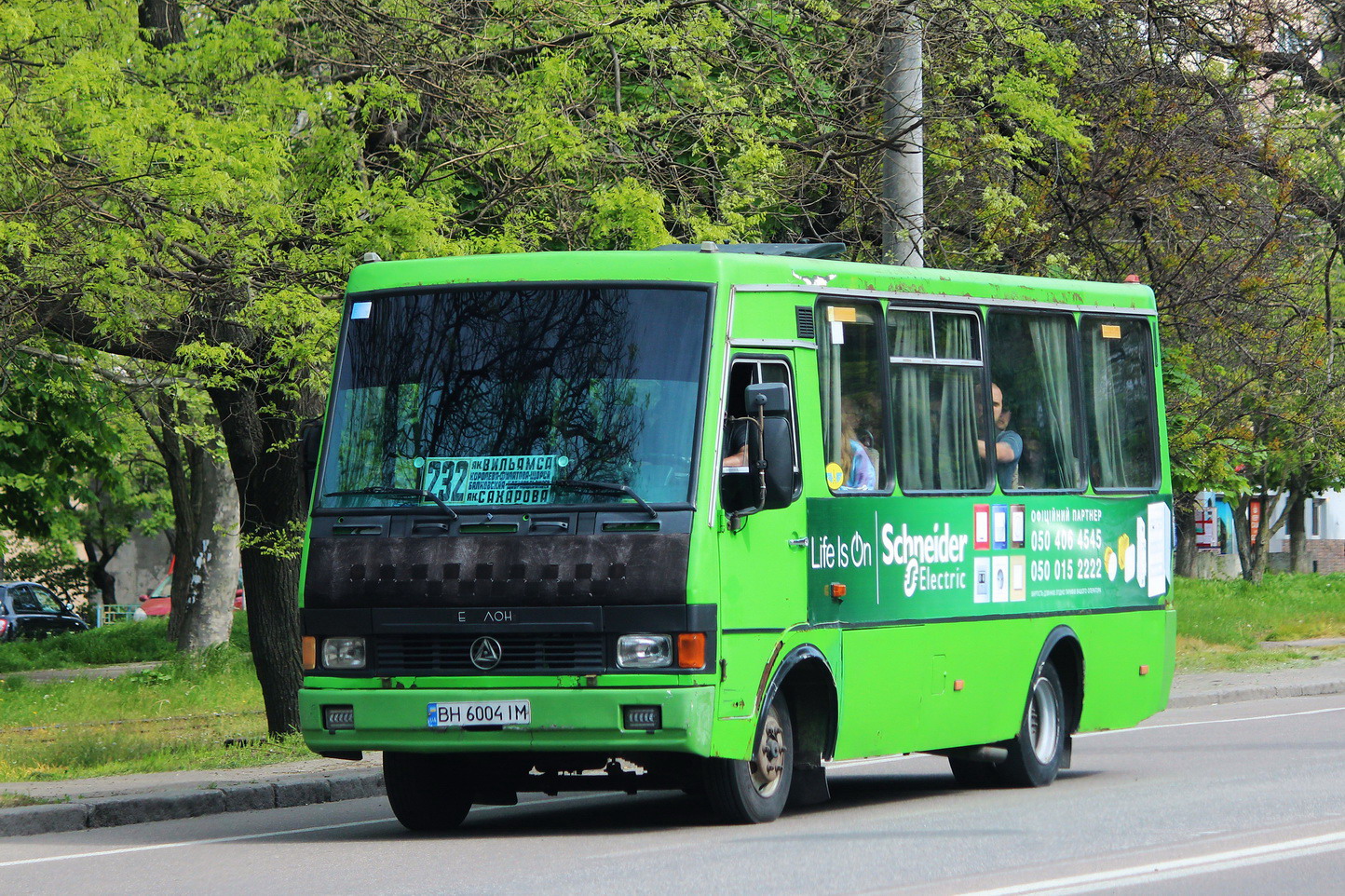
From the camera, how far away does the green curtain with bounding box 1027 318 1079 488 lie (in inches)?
510

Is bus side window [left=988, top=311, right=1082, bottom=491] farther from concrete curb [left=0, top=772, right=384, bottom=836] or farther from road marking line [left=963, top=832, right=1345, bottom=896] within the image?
concrete curb [left=0, top=772, right=384, bottom=836]

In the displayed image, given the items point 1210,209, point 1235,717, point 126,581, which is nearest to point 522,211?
point 1235,717

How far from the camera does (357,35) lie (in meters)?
16.3

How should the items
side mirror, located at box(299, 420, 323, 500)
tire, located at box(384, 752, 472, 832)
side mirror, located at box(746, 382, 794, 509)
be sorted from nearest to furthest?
side mirror, located at box(746, 382, 794, 509)
tire, located at box(384, 752, 472, 832)
side mirror, located at box(299, 420, 323, 500)

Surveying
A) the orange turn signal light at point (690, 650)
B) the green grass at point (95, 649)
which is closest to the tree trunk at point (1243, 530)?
the green grass at point (95, 649)

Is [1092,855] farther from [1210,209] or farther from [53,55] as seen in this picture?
[1210,209]

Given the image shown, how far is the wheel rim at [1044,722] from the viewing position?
1280cm

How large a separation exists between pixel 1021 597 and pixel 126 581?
7829 centimetres

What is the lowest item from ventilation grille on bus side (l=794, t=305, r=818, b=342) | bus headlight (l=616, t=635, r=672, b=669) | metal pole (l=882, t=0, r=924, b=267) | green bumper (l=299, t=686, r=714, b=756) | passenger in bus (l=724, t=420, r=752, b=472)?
green bumper (l=299, t=686, r=714, b=756)

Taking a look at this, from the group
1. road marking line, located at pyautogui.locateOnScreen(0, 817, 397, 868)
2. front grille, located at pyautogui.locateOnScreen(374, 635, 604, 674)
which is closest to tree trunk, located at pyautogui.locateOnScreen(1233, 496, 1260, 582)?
road marking line, located at pyautogui.locateOnScreen(0, 817, 397, 868)

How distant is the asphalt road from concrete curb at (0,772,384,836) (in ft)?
0.45

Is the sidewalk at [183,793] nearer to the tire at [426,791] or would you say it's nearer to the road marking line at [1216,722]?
the tire at [426,791]

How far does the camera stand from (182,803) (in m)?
12.2

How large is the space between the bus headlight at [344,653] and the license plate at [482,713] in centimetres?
51
